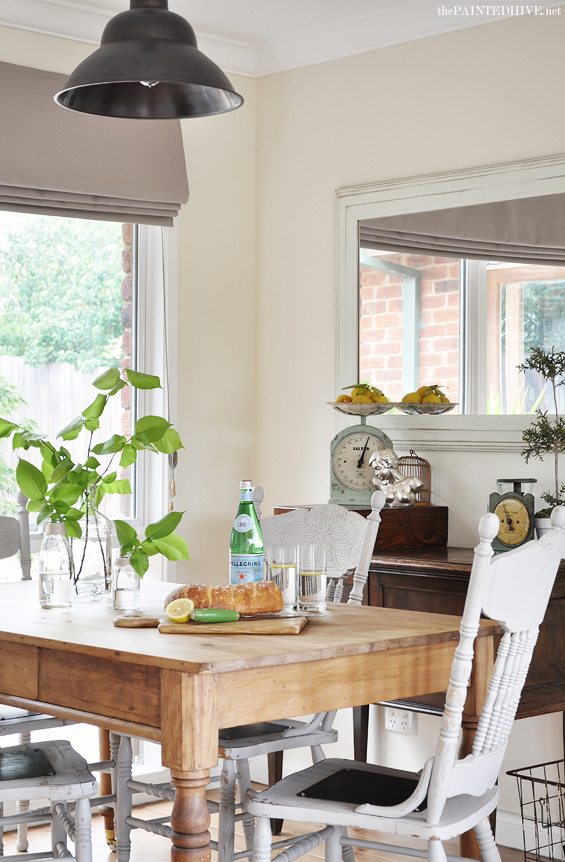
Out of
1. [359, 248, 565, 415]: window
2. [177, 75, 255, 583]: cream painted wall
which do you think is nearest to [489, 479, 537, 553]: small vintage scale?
[359, 248, 565, 415]: window

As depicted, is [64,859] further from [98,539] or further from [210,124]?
[210,124]

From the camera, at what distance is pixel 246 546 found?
229 centimetres

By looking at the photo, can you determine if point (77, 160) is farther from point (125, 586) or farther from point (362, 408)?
point (125, 586)

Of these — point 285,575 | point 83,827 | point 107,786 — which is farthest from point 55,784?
point 107,786

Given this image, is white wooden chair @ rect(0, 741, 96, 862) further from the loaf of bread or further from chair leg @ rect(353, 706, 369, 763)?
chair leg @ rect(353, 706, 369, 763)

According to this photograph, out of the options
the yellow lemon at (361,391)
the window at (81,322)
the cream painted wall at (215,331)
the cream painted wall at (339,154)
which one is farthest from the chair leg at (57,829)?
the yellow lemon at (361,391)

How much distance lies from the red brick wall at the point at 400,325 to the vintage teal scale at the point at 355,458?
20cm

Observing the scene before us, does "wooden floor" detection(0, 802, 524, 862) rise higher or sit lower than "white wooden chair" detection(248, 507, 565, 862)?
lower

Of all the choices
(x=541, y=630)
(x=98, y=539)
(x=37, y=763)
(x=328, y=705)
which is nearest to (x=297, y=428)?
(x=541, y=630)

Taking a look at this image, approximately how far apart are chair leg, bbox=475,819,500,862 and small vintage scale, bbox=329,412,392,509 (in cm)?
158

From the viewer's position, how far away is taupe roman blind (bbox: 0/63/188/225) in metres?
3.51

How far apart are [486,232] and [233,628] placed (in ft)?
6.59

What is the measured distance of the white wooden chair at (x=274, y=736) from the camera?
2.47 metres

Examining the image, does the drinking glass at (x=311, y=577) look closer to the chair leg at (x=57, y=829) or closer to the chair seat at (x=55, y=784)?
the chair seat at (x=55, y=784)
